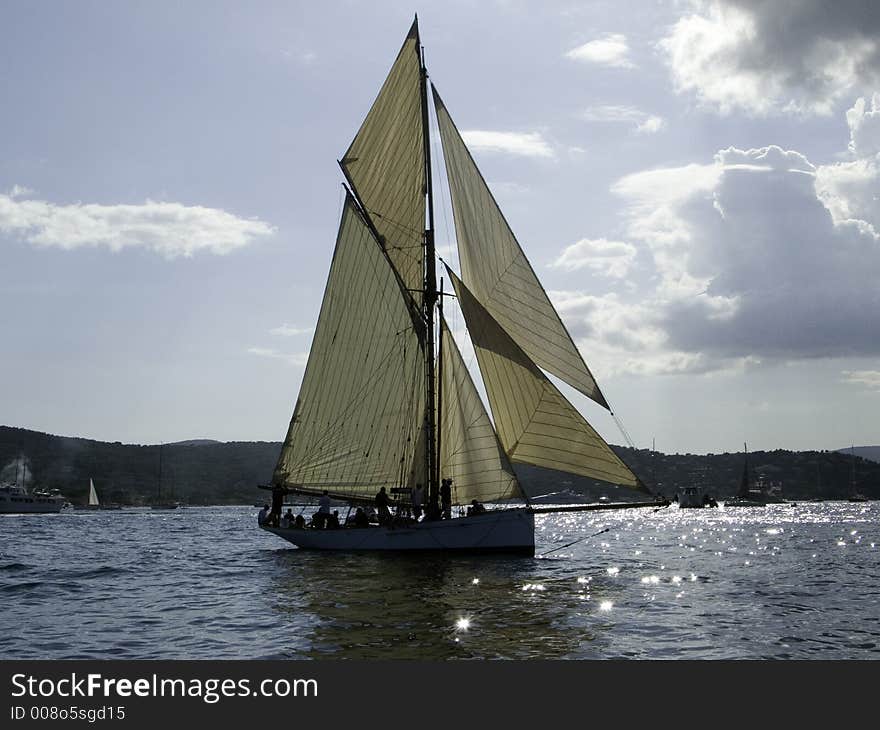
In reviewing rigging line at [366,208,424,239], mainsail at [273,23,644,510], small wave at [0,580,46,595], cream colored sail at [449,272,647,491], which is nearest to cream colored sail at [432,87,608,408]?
mainsail at [273,23,644,510]

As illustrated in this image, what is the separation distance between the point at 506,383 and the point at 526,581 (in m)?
8.89

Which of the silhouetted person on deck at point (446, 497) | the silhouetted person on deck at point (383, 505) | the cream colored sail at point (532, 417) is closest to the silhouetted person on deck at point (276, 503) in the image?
the silhouetted person on deck at point (383, 505)

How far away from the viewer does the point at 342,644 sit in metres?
21.7

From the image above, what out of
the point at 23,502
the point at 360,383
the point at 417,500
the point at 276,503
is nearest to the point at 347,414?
the point at 360,383

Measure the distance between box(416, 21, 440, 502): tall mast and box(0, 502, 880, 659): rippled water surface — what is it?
4.73 meters

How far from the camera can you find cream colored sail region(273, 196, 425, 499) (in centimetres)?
4622

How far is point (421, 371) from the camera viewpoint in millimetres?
46469

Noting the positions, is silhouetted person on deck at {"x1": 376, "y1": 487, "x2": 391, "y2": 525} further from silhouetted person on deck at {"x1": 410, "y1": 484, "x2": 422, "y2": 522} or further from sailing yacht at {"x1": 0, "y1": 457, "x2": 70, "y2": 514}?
sailing yacht at {"x1": 0, "y1": 457, "x2": 70, "y2": 514}

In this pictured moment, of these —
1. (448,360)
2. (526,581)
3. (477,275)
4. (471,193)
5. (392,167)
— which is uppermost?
(392,167)

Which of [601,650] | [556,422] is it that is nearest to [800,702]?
[601,650]

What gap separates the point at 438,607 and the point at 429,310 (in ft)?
71.8

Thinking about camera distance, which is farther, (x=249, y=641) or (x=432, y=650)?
(x=249, y=641)

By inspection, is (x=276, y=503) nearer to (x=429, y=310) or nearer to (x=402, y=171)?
(x=429, y=310)

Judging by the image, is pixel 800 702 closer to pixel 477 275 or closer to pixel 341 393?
pixel 477 275
